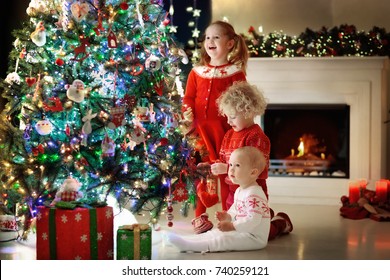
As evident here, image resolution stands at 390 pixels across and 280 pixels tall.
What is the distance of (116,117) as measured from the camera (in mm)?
3428

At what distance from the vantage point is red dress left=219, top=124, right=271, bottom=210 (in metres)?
3.67

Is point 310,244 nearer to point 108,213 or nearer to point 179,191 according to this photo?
point 179,191

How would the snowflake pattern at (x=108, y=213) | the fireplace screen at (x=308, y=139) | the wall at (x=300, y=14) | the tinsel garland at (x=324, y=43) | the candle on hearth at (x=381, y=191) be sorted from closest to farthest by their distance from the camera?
1. the snowflake pattern at (x=108, y=213)
2. the candle on hearth at (x=381, y=191)
3. the tinsel garland at (x=324, y=43)
4. the fireplace screen at (x=308, y=139)
5. the wall at (x=300, y=14)

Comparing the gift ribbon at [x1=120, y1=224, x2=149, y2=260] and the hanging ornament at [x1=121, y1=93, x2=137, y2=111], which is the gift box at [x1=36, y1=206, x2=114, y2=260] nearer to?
the gift ribbon at [x1=120, y1=224, x2=149, y2=260]

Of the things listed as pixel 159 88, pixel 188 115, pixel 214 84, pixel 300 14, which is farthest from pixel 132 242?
pixel 300 14

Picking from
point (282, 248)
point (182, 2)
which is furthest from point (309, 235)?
point (182, 2)

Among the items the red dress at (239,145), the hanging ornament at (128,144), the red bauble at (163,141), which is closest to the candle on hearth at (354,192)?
the red dress at (239,145)

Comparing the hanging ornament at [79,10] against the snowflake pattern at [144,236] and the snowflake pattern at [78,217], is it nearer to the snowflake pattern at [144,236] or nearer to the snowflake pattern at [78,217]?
the snowflake pattern at [78,217]

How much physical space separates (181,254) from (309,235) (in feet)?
3.00

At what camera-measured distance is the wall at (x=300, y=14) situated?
550 centimetres

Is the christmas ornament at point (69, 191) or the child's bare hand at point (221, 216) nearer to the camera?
the christmas ornament at point (69, 191)

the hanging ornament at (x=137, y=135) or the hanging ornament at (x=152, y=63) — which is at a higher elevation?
the hanging ornament at (x=152, y=63)

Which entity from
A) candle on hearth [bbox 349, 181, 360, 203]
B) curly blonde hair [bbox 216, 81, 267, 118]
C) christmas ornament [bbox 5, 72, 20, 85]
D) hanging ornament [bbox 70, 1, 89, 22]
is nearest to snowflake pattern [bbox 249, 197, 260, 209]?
curly blonde hair [bbox 216, 81, 267, 118]

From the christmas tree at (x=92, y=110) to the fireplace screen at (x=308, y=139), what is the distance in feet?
6.25
